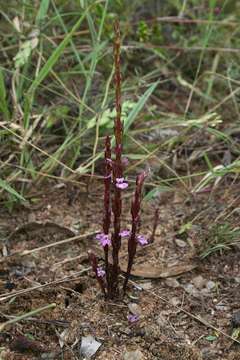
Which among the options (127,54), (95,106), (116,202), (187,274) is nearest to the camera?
(116,202)

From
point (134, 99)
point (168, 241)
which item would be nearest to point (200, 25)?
point (134, 99)

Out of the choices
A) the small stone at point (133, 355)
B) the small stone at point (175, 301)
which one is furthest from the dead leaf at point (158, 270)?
the small stone at point (133, 355)

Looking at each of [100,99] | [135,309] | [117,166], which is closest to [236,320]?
[135,309]

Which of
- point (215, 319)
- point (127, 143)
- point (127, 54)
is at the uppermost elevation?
point (127, 54)

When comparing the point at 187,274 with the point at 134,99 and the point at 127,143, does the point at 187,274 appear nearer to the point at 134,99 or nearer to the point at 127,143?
the point at 127,143

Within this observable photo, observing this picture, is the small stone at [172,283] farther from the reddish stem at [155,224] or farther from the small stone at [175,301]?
the reddish stem at [155,224]

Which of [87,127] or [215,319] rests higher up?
[87,127]

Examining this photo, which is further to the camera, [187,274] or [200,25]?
[200,25]

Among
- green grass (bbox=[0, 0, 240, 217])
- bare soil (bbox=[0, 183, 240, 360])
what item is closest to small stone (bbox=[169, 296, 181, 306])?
bare soil (bbox=[0, 183, 240, 360])
